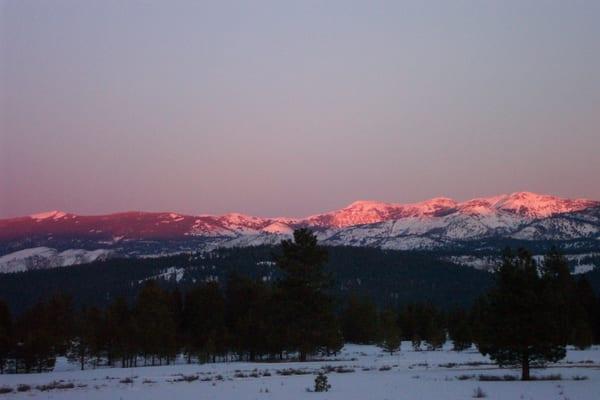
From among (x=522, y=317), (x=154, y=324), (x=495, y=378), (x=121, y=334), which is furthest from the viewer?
(x=121, y=334)

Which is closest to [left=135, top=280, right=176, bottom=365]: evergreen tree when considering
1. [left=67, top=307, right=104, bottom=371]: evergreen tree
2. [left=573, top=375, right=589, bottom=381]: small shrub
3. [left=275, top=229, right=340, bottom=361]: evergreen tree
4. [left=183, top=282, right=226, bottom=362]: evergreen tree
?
[left=183, top=282, right=226, bottom=362]: evergreen tree

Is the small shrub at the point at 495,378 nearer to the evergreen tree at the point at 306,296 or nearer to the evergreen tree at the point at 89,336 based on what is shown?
the evergreen tree at the point at 306,296

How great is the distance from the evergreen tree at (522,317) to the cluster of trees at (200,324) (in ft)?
86.8

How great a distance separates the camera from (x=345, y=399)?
914 inches

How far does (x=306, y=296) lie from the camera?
187ft

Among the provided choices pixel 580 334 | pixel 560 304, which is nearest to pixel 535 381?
pixel 560 304

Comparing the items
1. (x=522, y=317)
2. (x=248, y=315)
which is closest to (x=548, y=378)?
(x=522, y=317)

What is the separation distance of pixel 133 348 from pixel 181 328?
30.2ft

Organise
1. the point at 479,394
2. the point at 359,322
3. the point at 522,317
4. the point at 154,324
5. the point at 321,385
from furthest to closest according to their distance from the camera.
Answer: the point at 359,322 < the point at 154,324 < the point at 522,317 < the point at 321,385 < the point at 479,394

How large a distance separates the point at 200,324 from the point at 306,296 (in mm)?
19800

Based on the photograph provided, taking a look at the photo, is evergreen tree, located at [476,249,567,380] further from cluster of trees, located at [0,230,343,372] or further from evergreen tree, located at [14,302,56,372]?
evergreen tree, located at [14,302,56,372]

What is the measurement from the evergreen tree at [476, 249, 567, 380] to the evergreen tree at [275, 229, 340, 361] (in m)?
26.2

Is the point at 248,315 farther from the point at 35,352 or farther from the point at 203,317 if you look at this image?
the point at 35,352

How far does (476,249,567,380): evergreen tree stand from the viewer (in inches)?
1200
